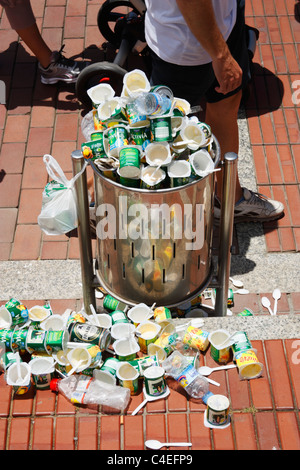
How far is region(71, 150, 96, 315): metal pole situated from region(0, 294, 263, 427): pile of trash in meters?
0.29

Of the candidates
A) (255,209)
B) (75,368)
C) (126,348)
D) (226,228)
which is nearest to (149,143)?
(226,228)

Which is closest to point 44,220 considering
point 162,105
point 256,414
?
point 162,105

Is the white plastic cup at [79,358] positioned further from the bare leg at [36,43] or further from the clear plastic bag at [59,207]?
the bare leg at [36,43]

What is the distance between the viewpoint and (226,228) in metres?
3.20

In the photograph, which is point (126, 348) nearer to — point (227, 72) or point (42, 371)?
point (42, 371)

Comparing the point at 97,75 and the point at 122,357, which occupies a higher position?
the point at 97,75

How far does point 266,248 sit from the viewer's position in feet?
13.8

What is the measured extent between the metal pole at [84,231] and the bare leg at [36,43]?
7.80 feet

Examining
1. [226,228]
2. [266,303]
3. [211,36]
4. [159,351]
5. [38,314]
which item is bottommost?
[266,303]

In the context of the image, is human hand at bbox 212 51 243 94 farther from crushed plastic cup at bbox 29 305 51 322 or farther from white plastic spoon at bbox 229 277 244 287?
crushed plastic cup at bbox 29 305 51 322

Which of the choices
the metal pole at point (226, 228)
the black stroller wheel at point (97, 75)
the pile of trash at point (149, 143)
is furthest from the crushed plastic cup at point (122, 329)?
the black stroller wheel at point (97, 75)

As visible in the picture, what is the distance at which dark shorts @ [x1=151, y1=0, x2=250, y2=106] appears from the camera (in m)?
3.53

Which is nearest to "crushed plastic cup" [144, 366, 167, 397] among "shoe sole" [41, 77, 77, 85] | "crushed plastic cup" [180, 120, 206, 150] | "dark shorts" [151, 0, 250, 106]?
"crushed plastic cup" [180, 120, 206, 150]

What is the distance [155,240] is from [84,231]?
0.45m
